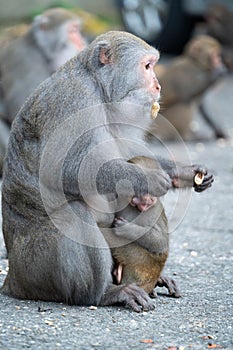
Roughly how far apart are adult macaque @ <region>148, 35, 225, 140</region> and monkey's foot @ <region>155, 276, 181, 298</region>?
7000 mm

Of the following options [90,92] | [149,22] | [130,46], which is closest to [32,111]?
[90,92]

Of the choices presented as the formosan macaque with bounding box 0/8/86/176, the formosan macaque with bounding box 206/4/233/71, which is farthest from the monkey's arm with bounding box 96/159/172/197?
the formosan macaque with bounding box 206/4/233/71

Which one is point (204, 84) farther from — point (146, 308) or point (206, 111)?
point (146, 308)

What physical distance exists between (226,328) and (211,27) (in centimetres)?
1229

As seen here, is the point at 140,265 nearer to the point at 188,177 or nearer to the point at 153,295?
the point at 153,295

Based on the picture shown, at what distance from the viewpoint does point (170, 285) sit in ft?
18.6

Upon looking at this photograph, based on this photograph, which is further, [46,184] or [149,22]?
[149,22]

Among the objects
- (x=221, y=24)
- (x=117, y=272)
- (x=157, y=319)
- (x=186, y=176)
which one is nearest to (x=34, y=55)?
(x=186, y=176)

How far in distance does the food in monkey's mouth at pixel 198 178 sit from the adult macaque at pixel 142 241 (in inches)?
9.6

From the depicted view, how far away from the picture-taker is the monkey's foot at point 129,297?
5230mm

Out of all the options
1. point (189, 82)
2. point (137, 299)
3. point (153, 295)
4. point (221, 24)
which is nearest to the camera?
point (137, 299)

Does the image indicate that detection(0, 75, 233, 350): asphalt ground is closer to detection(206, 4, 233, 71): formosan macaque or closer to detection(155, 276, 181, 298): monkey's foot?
detection(155, 276, 181, 298): monkey's foot

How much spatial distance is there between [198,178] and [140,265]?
608 millimetres

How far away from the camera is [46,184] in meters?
5.22
